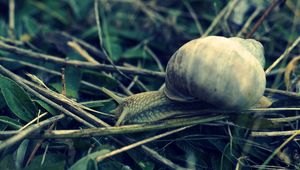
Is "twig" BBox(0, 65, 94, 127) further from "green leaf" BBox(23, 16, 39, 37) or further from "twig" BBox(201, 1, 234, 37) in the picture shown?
"twig" BBox(201, 1, 234, 37)

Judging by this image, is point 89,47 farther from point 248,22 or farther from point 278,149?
point 278,149

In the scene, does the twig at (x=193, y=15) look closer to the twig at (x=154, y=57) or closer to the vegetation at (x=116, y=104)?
the vegetation at (x=116, y=104)

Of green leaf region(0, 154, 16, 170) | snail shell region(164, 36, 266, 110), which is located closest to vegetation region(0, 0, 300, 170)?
green leaf region(0, 154, 16, 170)

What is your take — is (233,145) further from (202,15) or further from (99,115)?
(202,15)

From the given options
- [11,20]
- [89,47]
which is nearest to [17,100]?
[89,47]

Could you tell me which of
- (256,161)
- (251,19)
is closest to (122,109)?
(256,161)

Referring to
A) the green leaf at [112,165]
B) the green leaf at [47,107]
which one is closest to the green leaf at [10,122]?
the green leaf at [47,107]
